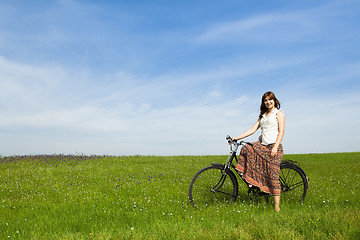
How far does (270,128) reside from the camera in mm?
7297

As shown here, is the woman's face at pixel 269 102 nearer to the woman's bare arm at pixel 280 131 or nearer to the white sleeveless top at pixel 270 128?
the white sleeveless top at pixel 270 128

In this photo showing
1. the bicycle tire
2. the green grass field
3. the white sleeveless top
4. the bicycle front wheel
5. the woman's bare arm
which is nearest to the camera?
the green grass field

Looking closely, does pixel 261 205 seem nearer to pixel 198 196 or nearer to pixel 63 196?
pixel 198 196

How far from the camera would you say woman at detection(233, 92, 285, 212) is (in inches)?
286

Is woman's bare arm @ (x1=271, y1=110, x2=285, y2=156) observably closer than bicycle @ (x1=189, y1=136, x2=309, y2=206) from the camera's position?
Yes

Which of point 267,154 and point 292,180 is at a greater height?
point 267,154

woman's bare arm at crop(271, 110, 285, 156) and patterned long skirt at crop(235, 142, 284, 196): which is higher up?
woman's bare arm at crop(271, 110, 285, 156)

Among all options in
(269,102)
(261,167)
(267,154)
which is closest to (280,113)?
(269,102)

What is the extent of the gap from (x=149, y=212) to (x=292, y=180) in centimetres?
427

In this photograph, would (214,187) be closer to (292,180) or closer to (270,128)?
(270,128)

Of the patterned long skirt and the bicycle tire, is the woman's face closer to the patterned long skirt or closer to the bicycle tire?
the patterned long skirt

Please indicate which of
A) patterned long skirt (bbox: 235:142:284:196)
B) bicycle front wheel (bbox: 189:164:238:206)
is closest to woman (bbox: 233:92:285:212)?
patterned long skirt (bbox: 235:142:284:196)

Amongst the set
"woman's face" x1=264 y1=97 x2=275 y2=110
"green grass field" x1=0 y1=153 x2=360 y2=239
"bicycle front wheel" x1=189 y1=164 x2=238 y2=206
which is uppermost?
"woman's face" x1=264 y1=97 x2=275 y2=110

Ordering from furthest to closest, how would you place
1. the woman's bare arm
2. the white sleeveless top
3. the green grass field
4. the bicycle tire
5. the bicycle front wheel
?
the bicycle tire → the bicycle front wheel → the white sleeveless top → the woman's bare arm → the green grass field
